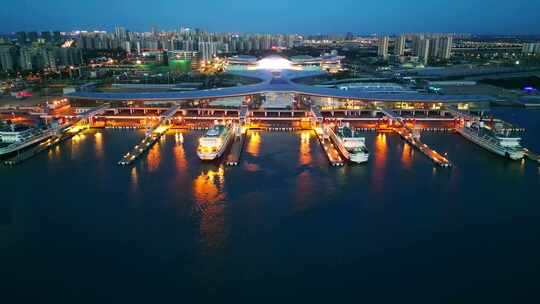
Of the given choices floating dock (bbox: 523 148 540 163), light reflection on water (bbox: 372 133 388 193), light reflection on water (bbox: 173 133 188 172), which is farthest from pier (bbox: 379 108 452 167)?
light reflection on water (bbox: 173 133 188 172)

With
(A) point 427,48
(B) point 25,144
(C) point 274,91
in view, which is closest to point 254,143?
(C) point 274,91

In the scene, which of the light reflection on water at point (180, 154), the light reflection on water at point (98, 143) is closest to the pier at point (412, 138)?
the light reflection on water at point (180, 154)

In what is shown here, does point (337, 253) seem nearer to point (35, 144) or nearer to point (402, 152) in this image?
point (402, 152)

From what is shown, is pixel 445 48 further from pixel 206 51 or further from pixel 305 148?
pixel 305 148

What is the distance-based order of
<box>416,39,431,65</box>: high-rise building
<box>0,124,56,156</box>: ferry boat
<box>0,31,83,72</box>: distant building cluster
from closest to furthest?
<box>0,124,56,156</box>: ferry boat < <box>0,31,83,72</box>: distant building cluster < <box>416,39,431,65</box>: high-rise building

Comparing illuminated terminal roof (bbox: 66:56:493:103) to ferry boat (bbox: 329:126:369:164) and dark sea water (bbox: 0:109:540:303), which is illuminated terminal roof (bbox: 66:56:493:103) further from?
dark sea water (bbox: 0:109:540:303)

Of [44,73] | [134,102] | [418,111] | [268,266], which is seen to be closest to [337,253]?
[268,266]

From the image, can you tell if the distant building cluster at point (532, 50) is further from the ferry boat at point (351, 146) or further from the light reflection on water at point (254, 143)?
the light reflection on water at point (254, 143)

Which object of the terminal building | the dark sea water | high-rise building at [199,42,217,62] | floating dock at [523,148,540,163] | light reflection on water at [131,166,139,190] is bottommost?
the dark sea water
